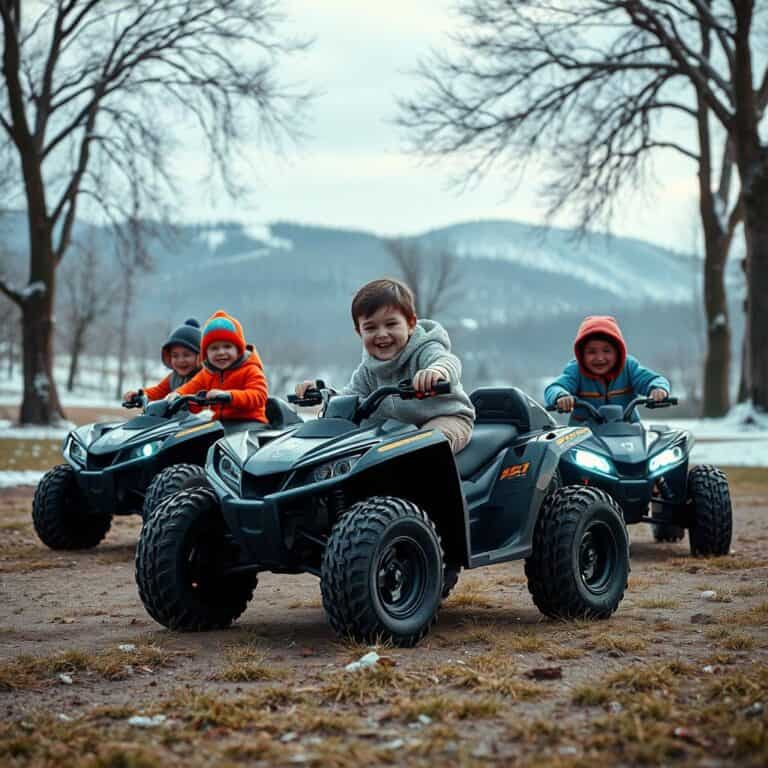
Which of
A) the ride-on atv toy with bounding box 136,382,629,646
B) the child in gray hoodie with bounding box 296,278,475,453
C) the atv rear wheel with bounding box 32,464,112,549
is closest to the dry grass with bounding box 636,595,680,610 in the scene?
the ride-on atv toy with bounding box 136,382,629,646

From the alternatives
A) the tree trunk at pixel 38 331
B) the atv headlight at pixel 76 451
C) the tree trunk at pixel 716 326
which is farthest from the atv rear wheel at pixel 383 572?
the tree trunk at pixel 716 326

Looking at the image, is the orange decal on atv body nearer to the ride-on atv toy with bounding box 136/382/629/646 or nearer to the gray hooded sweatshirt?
the ride-on atv toy with bounding box 136/382/629/646

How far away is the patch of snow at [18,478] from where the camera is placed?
15.4 m

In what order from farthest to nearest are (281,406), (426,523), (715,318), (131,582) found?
(715,318), (281,406), (131,582), (426,523)

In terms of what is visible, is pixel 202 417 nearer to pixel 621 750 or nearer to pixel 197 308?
pixel 621 750

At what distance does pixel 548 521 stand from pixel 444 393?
103cm

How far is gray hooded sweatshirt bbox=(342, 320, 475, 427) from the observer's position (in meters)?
5.89

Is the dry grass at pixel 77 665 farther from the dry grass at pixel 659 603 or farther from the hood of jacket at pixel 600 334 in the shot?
the hood of jacket at pixel 600 334

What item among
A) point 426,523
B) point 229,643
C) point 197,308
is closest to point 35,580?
point 229,643

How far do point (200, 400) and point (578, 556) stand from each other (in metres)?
3.42

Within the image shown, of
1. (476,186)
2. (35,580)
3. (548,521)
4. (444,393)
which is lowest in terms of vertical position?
(35,580)

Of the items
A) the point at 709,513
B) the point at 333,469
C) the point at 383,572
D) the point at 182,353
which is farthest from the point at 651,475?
the point at 182,353

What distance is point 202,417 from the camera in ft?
30.7

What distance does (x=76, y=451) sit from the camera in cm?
958
